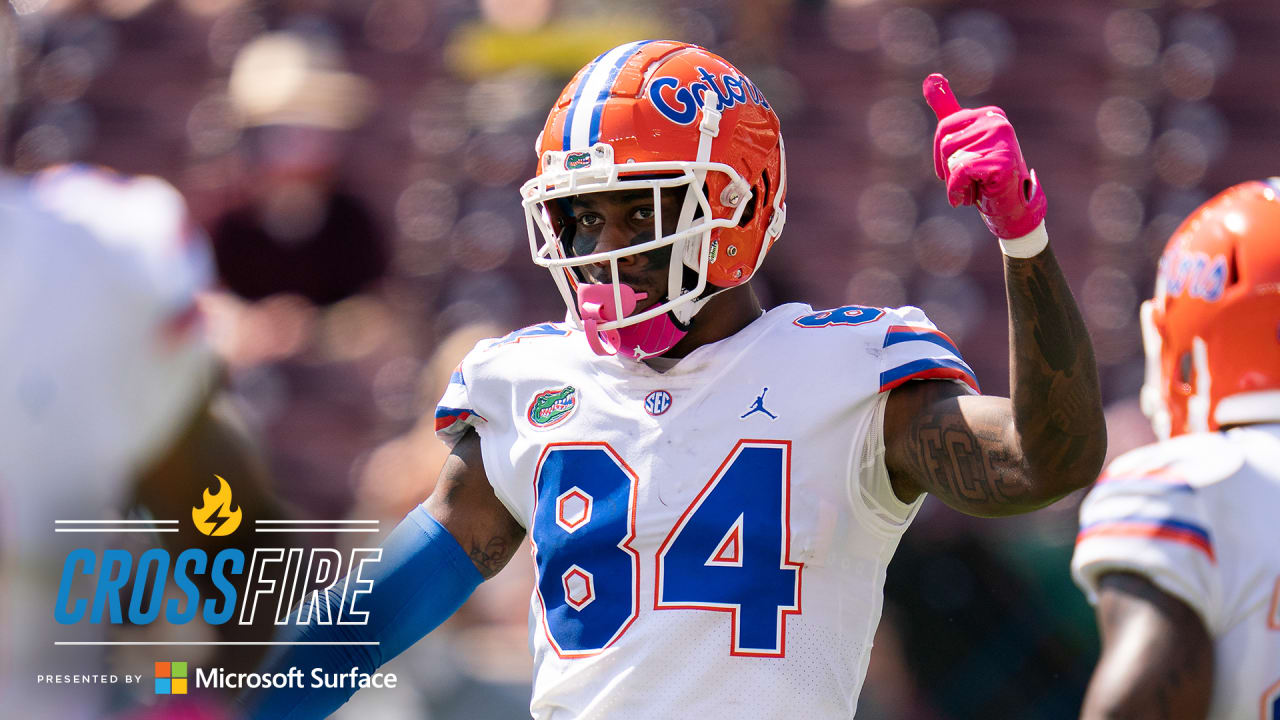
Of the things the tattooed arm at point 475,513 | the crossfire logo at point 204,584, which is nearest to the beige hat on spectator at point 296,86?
the crossfire logo at point 204,584

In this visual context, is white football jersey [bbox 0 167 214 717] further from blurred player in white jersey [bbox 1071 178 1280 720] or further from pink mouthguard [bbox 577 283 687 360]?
blurred player in white jersey [bbox 1071 178 1280 720]

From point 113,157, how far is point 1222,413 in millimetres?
5905

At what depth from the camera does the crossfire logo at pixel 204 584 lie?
251 centimetres

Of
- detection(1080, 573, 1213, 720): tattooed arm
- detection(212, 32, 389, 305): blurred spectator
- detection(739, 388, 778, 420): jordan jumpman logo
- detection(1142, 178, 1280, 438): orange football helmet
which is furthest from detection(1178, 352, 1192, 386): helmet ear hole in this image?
detection(212, 32, 389, 305): blurred spectator

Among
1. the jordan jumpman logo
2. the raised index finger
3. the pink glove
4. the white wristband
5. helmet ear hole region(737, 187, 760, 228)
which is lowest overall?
the jordan jumpman logo

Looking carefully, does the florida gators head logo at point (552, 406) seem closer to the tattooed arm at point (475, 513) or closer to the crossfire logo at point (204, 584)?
the tattooed arm at point (475, 513)

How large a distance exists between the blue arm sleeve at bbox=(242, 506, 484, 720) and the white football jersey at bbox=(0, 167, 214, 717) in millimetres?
364

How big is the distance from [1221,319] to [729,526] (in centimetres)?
102

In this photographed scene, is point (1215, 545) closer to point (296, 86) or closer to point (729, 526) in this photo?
point (729, 526)

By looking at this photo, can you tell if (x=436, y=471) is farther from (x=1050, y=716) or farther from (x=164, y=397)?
(x=164, y=397)

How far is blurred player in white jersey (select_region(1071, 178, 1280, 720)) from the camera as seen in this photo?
2197mm

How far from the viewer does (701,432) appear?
2.27 m

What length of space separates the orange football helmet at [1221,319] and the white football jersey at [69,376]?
5.84ft

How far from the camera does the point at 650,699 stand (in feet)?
7.09
